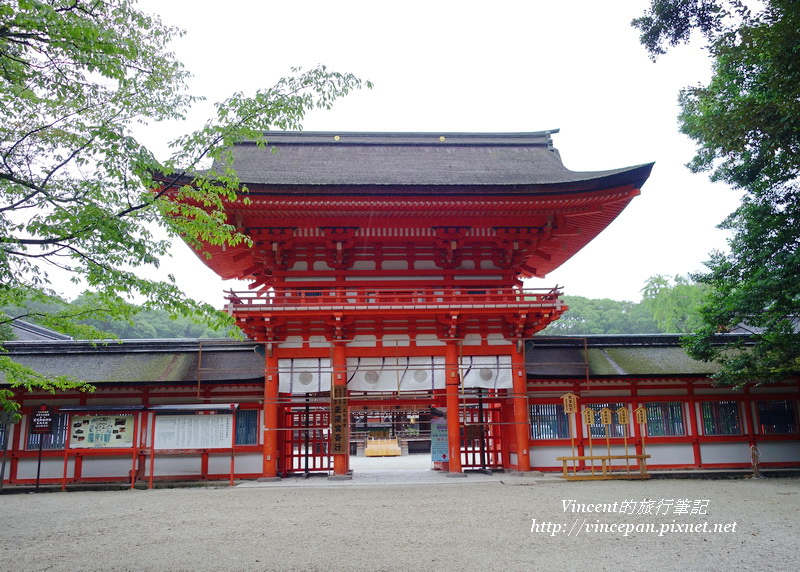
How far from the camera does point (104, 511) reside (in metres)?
10.2

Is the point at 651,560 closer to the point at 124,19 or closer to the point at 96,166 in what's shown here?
the point at 96,166

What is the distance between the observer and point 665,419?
1614 cm

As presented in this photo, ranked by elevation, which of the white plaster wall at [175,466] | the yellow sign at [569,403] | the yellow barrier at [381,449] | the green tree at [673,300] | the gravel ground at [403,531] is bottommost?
the yellow barrier at [381,449]

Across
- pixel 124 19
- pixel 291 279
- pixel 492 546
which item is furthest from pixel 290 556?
pixel 291 279

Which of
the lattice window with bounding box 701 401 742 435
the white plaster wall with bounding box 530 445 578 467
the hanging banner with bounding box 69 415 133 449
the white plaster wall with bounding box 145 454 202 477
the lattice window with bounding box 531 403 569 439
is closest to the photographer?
the hanging banner with bounding box 69 415 133 449

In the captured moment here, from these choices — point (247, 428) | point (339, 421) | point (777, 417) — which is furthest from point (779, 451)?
point (247, 428)

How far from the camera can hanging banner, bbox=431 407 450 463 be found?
52.8ft

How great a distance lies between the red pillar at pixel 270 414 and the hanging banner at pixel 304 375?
20 centimetres

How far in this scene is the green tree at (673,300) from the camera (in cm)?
4462

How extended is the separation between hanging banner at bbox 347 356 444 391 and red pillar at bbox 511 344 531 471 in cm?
195

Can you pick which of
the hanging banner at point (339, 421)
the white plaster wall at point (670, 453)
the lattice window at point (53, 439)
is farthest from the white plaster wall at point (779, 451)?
the lattice window at point (53, 439)

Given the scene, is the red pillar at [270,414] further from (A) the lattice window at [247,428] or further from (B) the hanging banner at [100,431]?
(B) the hanging banner at [100,431]

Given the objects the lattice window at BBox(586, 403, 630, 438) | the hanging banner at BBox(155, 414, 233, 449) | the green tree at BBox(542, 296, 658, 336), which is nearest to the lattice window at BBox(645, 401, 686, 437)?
the lattice window at BBox(586, 403, 630, 438)

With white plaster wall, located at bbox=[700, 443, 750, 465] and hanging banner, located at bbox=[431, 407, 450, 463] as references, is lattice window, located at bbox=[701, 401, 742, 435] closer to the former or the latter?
white plaster wall, located at bbox=[700, 443, 750, 465]
